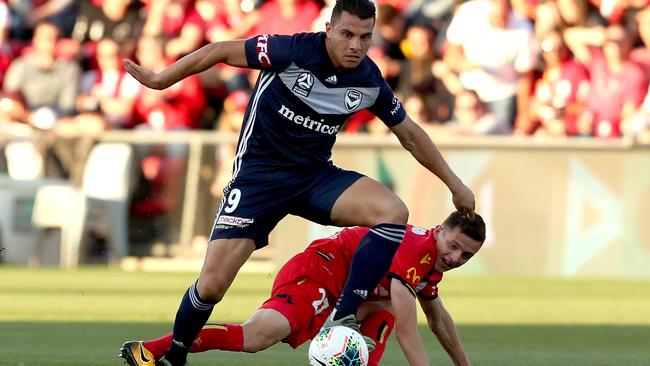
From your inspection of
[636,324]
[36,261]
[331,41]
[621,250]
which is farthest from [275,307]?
[36,261]

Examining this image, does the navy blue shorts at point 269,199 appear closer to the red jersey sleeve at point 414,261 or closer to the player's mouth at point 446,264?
the red jersey sleeve at point 414,261

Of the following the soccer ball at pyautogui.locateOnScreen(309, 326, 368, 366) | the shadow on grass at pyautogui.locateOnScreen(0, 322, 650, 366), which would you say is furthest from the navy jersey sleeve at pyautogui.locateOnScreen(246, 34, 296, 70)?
the shadow on grass at pyautogui.locateOnScreen(0, 322, 650, 366)

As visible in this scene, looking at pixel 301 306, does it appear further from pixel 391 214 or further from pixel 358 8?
pixel 358 8

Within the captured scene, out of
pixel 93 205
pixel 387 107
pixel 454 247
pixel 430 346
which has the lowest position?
pixel 93 205

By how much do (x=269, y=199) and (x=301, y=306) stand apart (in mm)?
612

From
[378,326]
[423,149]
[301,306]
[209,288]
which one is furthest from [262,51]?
[378,326]

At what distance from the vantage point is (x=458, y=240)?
24.7 ft

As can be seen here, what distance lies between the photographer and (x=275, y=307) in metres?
7.86

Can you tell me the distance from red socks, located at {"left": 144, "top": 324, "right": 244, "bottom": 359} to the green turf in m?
0.81

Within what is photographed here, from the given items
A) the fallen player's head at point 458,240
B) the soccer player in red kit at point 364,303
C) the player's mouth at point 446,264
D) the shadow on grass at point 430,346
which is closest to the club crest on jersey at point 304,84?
the soccer player in red kit at point 364,303

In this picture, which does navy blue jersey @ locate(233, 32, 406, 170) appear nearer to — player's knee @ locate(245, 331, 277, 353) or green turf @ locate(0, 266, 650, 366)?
player's knee @ locate(245, 331, 277, 353)

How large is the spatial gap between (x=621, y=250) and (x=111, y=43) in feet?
24.2

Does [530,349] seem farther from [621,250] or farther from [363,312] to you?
[621,250]

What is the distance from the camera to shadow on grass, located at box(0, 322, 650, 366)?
29.5ft
